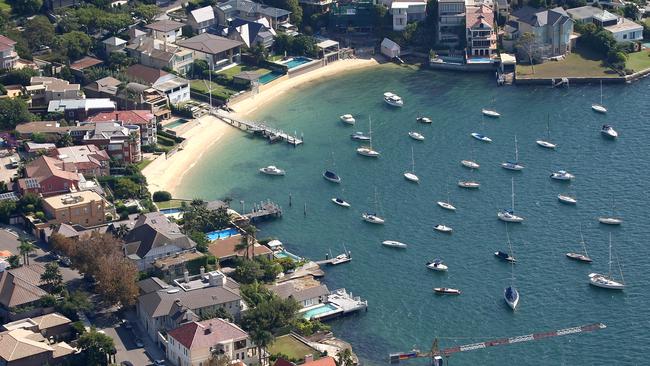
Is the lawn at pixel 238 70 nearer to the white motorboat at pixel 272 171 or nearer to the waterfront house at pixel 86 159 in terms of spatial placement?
the white motorboat at pixel 272 171

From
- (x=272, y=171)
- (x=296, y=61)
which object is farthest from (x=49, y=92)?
(x=296, y=61)

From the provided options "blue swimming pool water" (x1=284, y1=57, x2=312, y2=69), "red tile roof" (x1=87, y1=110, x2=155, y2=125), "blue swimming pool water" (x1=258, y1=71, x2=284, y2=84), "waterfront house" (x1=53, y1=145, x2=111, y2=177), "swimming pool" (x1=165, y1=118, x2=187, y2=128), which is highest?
"red tile roof" (x1=87, y1=110, x2=155, y2=125)

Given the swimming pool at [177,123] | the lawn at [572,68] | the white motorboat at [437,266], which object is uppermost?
the lawn at [572,68]

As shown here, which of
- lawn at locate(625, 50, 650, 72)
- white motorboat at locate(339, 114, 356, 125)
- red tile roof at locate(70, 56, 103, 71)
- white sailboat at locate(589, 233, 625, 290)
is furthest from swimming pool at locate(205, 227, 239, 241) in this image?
lawn at locate(625, 50, 650, 72)

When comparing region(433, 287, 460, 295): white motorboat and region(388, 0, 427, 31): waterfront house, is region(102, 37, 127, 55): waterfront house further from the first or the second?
region(433, 287, 460, 295): white motorboat

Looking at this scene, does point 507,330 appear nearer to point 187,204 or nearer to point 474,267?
point 474,267

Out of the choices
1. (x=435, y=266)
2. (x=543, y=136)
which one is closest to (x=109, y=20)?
(x=543, y=136)

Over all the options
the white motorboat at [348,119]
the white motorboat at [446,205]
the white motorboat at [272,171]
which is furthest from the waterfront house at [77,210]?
the white motorboat at [348,119]
